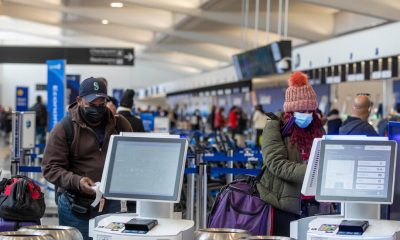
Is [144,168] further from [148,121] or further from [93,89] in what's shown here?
[148,121]

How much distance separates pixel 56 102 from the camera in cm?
1481

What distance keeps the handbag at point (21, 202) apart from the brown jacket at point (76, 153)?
167 millimetres

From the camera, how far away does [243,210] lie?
5191 millimetres

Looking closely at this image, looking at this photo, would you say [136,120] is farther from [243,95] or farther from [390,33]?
[243,95]

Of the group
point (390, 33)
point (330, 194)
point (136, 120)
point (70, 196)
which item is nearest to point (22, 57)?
point (390, 33)

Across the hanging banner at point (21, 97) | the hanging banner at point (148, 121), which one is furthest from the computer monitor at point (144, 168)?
the hanging banner at point (21, 97)

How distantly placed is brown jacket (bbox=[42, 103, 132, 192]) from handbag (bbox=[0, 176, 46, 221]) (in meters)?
0.17

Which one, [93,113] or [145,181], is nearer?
[145,181]

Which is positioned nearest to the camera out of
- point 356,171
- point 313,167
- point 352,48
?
point 356,171

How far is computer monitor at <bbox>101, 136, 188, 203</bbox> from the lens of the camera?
4168 millimetres

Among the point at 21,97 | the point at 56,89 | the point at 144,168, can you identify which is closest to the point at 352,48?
the point at 56,89

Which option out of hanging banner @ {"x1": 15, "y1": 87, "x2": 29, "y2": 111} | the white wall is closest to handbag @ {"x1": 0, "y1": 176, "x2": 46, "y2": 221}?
the white wall

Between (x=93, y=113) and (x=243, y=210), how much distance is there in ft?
3.68

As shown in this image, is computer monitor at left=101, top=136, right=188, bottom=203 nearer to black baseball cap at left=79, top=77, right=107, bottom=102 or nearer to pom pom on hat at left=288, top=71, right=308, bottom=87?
black baseball cap at left=79, top=77, right=107, bottom=102
